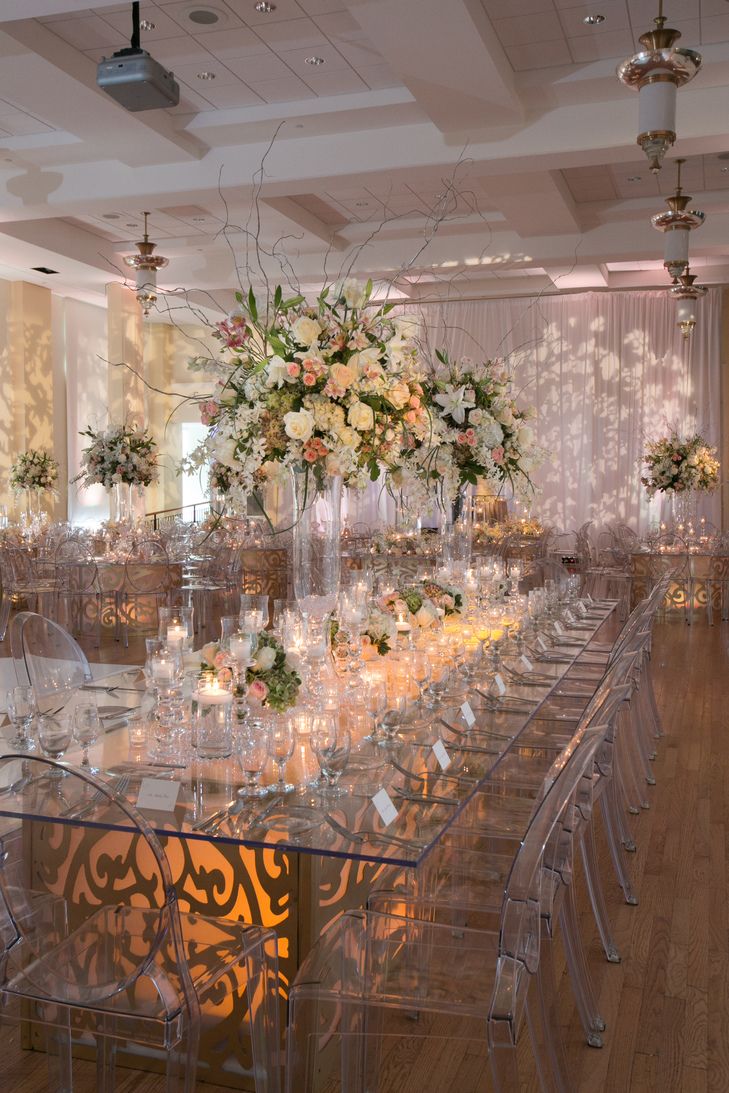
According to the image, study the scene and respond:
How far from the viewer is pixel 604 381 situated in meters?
14.9

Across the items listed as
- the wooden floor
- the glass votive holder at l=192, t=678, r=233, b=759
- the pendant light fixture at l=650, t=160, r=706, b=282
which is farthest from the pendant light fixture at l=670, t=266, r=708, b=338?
the glass votive holder at l=192, t=678, r=233, b=759

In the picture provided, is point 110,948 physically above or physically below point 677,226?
below

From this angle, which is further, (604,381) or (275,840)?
(604,381)

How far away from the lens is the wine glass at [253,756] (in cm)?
244

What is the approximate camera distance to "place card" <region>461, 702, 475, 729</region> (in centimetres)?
316

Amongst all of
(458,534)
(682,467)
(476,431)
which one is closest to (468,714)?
(476,431)

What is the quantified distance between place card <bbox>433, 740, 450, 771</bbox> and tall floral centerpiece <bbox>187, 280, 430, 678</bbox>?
547 millimetres

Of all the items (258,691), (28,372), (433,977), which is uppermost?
(28,372)

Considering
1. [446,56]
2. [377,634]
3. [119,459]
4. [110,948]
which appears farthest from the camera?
[119,459]

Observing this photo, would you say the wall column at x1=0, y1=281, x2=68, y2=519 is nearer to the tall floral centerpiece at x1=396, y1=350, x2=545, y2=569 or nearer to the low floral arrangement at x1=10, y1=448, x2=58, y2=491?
the low floral arrangement at x1=10, y1=448, x2=58, y2=491

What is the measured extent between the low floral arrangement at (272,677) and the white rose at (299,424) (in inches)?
25.4

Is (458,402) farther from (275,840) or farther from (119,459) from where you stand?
(119,459)

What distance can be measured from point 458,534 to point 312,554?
1.98 meters

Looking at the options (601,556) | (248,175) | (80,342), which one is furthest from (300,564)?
(80,342)
